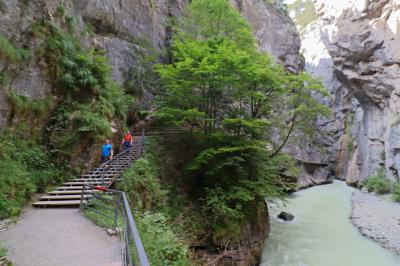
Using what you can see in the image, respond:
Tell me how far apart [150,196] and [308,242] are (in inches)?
387

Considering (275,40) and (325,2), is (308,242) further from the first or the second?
(325,2)

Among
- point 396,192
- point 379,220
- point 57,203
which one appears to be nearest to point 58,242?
point 57,203

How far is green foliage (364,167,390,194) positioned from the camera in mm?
30056

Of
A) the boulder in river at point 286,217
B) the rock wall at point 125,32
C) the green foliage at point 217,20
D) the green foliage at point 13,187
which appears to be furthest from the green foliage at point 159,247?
the boulder in river at point 286,217

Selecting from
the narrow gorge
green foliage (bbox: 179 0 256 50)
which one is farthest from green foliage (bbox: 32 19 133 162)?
green foliage (bbox: 179 0 256 50)

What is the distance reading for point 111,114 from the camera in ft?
45.5

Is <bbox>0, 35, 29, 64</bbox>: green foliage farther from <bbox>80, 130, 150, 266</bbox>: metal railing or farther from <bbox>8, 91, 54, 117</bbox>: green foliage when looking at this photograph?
<bbox>80, 130, 150, 266</bbox>: metal railing

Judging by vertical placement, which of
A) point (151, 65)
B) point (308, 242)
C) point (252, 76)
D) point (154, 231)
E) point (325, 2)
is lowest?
point (308, 242)

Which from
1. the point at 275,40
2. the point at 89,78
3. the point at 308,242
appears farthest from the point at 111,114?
the point at 275,40

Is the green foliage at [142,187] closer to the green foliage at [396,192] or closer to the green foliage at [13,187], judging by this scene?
the green foliage at [13,187]

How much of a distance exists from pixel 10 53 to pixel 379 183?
107ft

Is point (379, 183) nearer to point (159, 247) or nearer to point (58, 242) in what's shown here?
point (159, 247)

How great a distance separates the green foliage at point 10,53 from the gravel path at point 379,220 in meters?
18.2

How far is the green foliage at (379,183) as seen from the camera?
98.6 feet
